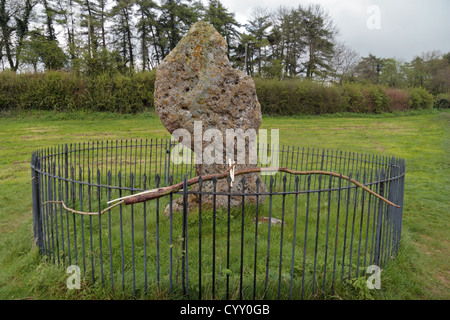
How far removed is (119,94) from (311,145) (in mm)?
12994

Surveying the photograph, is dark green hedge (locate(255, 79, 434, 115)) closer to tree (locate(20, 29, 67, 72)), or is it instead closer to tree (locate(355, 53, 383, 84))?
tree (locate(355, 53, 383, 84))

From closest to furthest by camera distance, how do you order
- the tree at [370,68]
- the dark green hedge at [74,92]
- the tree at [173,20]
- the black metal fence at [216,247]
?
the black metal fence at [216,247] < the dark green hedge at [74,92] < the tree at [173,20] < the tree at [370,68]

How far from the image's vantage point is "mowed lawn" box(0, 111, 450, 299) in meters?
3.83

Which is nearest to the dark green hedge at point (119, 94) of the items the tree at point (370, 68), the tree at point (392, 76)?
the tree at point (392, 76)

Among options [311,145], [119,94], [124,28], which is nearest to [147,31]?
[124,28]

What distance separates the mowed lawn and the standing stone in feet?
8.67

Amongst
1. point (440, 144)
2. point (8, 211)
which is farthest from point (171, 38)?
point (8, 211)

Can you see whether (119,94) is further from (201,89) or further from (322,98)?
(201,89)

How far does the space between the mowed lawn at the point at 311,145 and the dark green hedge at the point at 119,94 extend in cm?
99

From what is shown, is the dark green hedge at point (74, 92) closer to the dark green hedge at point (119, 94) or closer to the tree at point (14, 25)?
the dark green hedge at point (119, 94)

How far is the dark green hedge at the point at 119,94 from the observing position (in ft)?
60.8

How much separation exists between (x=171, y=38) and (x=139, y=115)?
1290 centimetres

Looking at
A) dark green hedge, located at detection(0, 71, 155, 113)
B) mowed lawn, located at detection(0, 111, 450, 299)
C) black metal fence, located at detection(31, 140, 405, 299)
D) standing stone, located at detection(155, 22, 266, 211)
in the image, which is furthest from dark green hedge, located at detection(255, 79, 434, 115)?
black metal fence, located at detection(31, 140, 405, 299)
